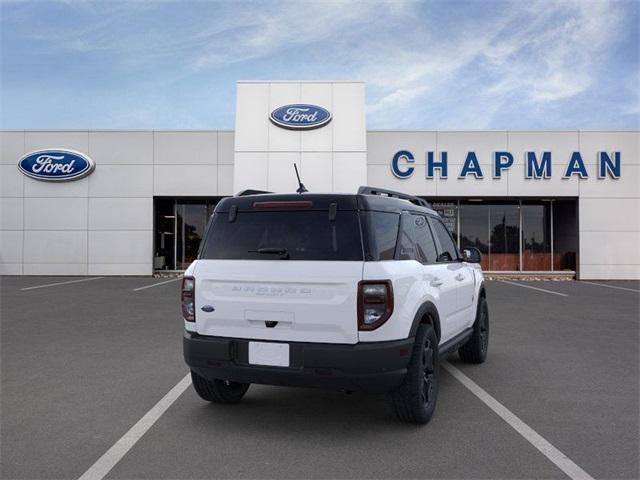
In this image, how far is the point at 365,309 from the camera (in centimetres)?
360

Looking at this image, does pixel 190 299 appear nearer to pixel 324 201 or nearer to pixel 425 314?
pixel 324 201

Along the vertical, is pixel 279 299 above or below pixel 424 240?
below

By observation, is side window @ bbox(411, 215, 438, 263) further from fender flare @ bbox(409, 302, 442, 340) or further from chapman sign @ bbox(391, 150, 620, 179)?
chapman sign @ bbox(391, 150, 620, 179)

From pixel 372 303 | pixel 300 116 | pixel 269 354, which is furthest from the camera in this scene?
pixel 300 116

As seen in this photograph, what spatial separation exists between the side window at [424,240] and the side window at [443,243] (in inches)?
5.5

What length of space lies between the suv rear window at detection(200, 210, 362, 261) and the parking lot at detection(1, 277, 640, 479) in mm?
1356

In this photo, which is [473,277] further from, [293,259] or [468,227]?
[468,227]

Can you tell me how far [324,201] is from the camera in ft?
12.9

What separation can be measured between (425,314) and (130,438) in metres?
2.45

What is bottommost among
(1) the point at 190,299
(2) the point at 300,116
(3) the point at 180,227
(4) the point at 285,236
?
(1) the point at 190,299

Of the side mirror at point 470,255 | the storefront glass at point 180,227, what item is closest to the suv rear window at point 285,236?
the side mirror at point 470,255

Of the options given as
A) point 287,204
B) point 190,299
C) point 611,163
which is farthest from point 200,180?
point 287,204

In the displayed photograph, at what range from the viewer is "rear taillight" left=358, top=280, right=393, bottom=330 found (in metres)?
3.59

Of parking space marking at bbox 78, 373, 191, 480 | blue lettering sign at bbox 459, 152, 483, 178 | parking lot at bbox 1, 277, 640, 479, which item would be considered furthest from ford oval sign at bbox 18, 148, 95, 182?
parking space marking at bbox 78, 373, 191, 480
